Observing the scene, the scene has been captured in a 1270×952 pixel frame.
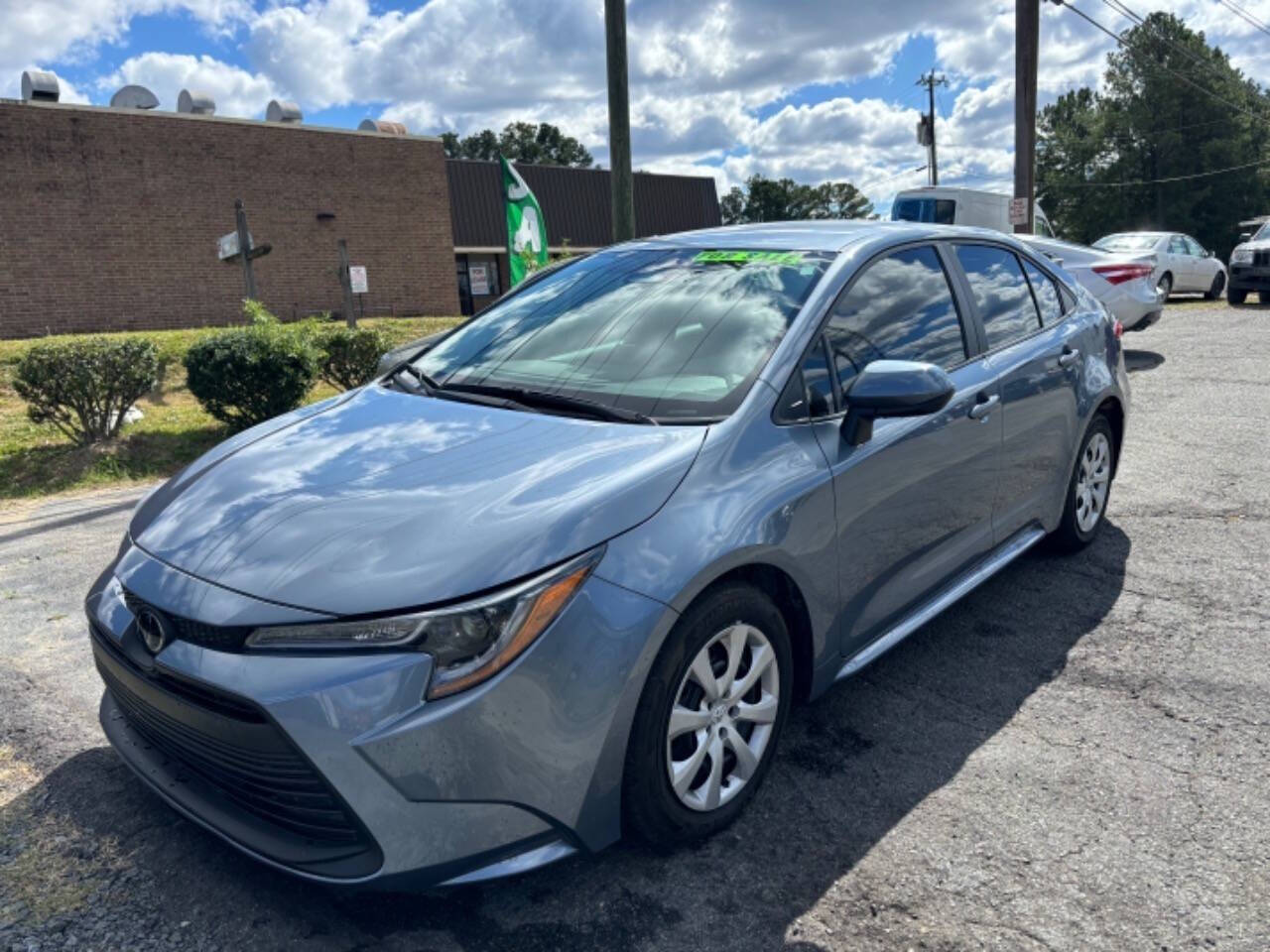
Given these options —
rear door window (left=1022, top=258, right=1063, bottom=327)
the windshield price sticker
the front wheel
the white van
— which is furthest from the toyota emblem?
the front wheel

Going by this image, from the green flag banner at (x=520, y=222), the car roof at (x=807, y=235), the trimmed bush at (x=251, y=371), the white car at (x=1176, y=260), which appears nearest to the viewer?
the car roof at (x=807, y=235)

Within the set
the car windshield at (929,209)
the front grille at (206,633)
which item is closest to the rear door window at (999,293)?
the front grille at (206,633)

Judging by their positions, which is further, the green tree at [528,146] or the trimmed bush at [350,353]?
the green tree at [528,146]

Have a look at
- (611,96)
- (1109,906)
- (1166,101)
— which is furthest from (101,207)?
(1166,101)

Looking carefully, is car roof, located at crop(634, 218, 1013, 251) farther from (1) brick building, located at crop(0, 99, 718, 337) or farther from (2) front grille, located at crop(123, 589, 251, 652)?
(1) brick building, located at crop(0, 99, 718, 337)

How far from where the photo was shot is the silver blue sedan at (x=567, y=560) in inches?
82.4

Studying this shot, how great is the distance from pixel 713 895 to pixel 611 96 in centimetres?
895

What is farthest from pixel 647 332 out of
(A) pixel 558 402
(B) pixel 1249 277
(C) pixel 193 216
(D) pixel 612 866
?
(C) pixel 193 216

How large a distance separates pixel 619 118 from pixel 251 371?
4.45 meters

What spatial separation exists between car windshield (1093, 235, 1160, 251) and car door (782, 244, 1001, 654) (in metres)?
16.5

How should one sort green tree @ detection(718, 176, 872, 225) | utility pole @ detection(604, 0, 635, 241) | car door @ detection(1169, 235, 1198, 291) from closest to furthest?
1. utility pole @ detection(604, 0, 635, 241)
2. car door @ detection(1169, 235, 1198, 291)
3. green tree @ detection(718, 176, 872, 225)

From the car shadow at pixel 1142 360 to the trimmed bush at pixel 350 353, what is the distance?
7.92 m

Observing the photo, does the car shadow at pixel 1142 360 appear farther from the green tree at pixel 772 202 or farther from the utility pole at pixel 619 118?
the green tree at pixel 772 202

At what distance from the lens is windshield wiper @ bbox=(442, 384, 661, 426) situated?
9.25 feet
